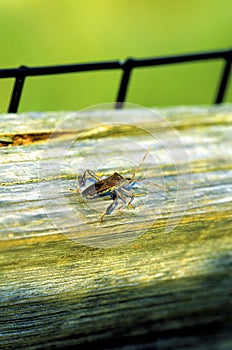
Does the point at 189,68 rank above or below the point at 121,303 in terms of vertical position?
above

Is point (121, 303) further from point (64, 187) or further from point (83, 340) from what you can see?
point (64, 187)

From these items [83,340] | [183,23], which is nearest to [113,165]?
[83,340]

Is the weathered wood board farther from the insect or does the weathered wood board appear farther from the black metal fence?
the black metal fence

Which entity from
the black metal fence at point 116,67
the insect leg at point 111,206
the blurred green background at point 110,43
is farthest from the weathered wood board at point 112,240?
the blurred green background at point 110,43

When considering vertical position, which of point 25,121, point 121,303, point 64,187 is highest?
point 25,121

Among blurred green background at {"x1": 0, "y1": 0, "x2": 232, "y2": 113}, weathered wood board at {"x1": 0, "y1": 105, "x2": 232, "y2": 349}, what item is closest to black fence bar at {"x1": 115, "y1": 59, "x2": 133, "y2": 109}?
weathered wood board at {"x1": 0, "y1": 105, "x2": 232, "y2": 349}

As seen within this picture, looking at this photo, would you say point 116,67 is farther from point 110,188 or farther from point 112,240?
point 112,240

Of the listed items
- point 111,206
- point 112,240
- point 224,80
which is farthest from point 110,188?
point 224,80

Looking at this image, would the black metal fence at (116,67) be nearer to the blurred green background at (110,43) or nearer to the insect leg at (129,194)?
the insect leg at (129,194)
